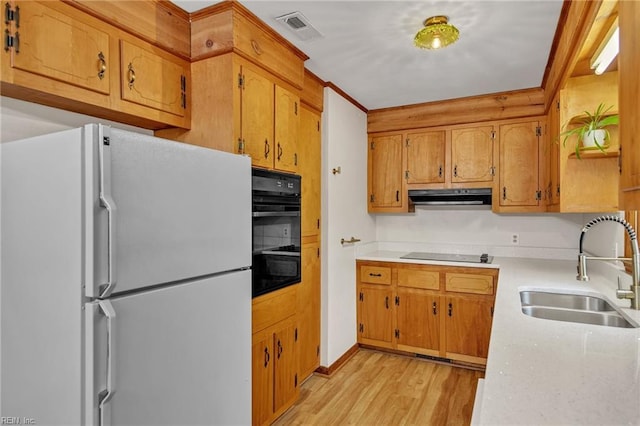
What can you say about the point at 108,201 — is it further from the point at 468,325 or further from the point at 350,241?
the point at 468,325

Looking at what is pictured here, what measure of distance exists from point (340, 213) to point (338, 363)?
1367 millimetres

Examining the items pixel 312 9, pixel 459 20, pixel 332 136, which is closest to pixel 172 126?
pixel 312 9

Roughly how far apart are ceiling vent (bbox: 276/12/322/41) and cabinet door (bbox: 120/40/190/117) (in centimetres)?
62

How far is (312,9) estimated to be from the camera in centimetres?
200

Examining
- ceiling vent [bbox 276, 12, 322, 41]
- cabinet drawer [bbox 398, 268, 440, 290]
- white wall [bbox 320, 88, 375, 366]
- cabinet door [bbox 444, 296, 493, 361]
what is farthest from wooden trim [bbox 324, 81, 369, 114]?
cabinet door [bbox 444, 296, 493, 361]

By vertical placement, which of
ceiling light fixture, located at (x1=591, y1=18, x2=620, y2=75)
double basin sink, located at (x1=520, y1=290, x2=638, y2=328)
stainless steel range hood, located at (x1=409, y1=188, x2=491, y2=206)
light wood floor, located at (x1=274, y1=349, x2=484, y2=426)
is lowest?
light wood floor, located at (x1=274, y1=349, x2=484, y2=426)

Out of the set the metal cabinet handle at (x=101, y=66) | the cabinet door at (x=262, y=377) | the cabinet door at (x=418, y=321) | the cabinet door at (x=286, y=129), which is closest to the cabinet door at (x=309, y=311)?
the cabinet door at (x=262, y=377)

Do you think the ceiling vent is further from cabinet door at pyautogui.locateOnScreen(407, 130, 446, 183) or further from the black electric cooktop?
the black electric cooktop

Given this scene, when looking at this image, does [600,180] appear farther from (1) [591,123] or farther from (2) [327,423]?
(2) [327,423]

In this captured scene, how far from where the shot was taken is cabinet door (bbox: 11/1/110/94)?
139 centimetres

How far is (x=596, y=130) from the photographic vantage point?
218 cm

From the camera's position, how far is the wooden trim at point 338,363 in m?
3.14

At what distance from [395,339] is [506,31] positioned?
2.76 meters

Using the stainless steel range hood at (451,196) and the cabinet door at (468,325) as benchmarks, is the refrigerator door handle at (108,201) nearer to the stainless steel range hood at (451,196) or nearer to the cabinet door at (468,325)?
the cabinet door at (468,325)
